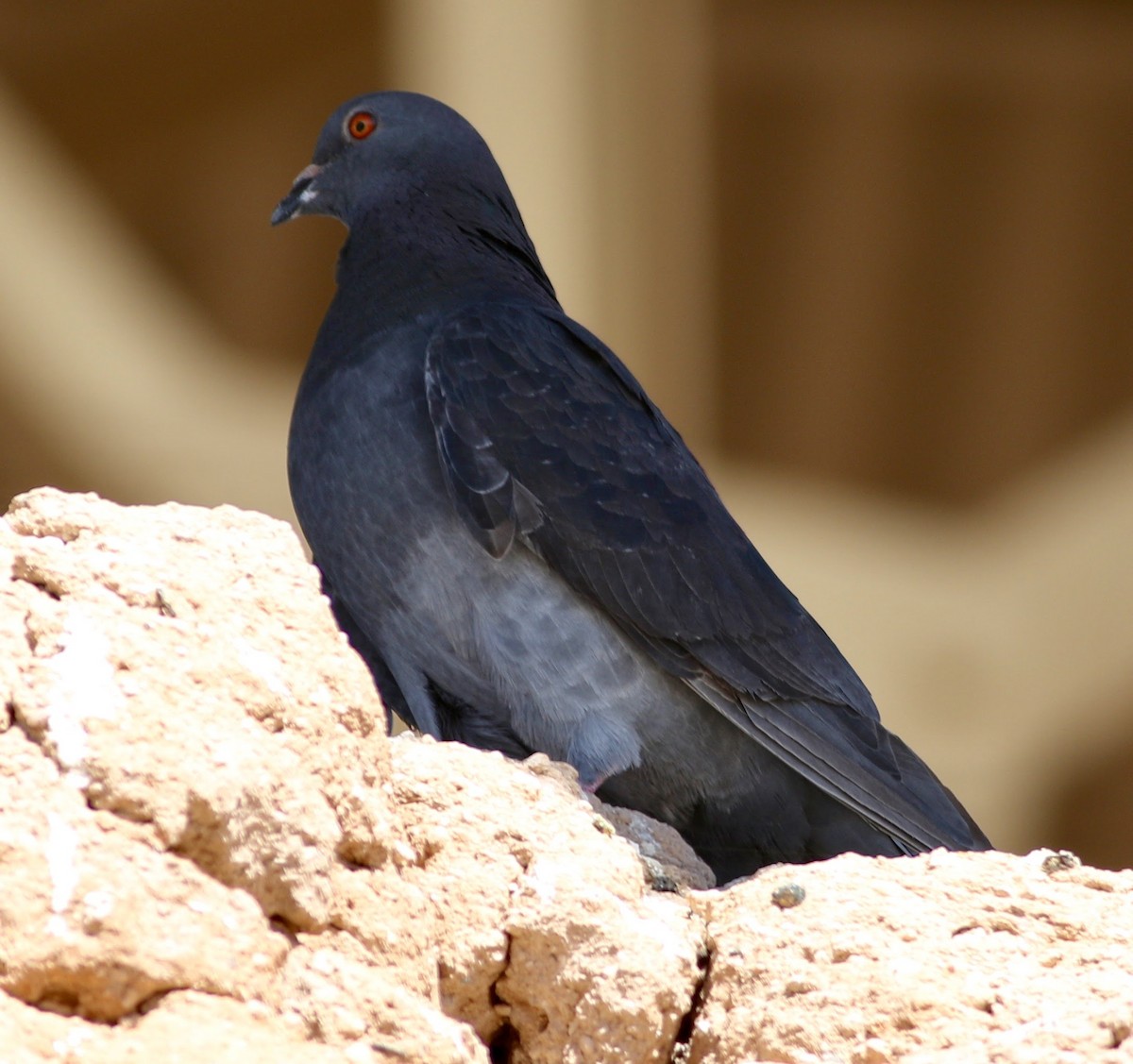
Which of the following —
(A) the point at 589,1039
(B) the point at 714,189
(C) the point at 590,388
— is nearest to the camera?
(A) the point at 589,1039

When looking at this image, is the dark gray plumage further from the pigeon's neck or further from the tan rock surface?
the tan rock surface

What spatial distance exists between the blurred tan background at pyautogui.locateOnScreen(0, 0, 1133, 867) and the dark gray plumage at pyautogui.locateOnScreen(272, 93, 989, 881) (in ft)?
16.6

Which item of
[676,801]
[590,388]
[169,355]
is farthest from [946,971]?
[169,355]

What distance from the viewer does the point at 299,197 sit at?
572 cm

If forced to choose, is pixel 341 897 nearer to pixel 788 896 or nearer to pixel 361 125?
pixel 788 896

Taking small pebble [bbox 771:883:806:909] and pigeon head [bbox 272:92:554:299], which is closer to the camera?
small pebble [bbox 771:883:806:909]

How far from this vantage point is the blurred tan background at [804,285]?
33.2ft

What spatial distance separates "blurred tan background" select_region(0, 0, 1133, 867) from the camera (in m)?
10.1

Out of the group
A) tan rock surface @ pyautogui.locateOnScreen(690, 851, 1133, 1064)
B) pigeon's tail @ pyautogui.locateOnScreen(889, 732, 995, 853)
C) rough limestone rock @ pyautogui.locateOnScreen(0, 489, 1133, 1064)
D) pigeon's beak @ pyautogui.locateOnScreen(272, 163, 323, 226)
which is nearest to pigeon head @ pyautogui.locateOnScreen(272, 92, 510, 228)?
pigeon's beak @ pyautogui.locateOnScreen(272, 163, 323, 226)

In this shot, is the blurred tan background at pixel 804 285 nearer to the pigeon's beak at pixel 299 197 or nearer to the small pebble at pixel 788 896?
the pigeon's beak at pixel 299 197

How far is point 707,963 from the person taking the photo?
3189 millimetres

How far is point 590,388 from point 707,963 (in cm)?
199

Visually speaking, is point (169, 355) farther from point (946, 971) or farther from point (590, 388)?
point (946, 971)

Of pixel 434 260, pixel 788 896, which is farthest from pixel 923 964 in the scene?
pixel 434 260
